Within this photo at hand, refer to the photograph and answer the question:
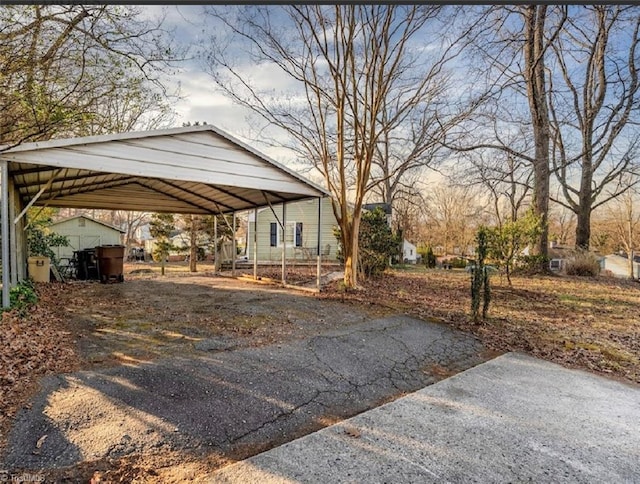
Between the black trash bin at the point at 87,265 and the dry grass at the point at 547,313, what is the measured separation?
8.30 meters

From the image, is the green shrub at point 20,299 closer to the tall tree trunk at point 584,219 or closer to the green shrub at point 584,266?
the green shrub at point 584,266

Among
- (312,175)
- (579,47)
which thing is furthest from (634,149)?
(312,175)

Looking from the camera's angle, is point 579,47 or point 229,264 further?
point 229,264

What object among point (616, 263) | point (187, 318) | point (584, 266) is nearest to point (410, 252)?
point (584, 266)

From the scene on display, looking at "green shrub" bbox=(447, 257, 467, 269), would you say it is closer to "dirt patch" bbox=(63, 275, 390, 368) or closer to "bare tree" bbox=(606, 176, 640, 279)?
"bare tree" bbox=(606, 176, 640, 279)

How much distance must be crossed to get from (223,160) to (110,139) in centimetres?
209

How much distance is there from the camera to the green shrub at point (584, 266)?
12781 millimetres

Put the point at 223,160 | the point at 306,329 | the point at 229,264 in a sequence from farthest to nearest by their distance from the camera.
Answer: the point at 229,264, the point at 223,160, the point at 306,329

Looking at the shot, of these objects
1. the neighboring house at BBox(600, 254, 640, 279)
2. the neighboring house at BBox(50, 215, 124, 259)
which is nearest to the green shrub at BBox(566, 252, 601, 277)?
the neighboring house at BBox(600, 254, 640, 279)

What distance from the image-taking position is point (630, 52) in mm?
7266

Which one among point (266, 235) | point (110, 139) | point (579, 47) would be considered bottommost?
point (266, 235)

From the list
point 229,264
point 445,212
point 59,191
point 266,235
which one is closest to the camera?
point 59,191

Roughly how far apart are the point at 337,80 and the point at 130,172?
→ 5.26 m

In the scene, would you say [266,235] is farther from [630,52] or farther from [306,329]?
[630,52]
